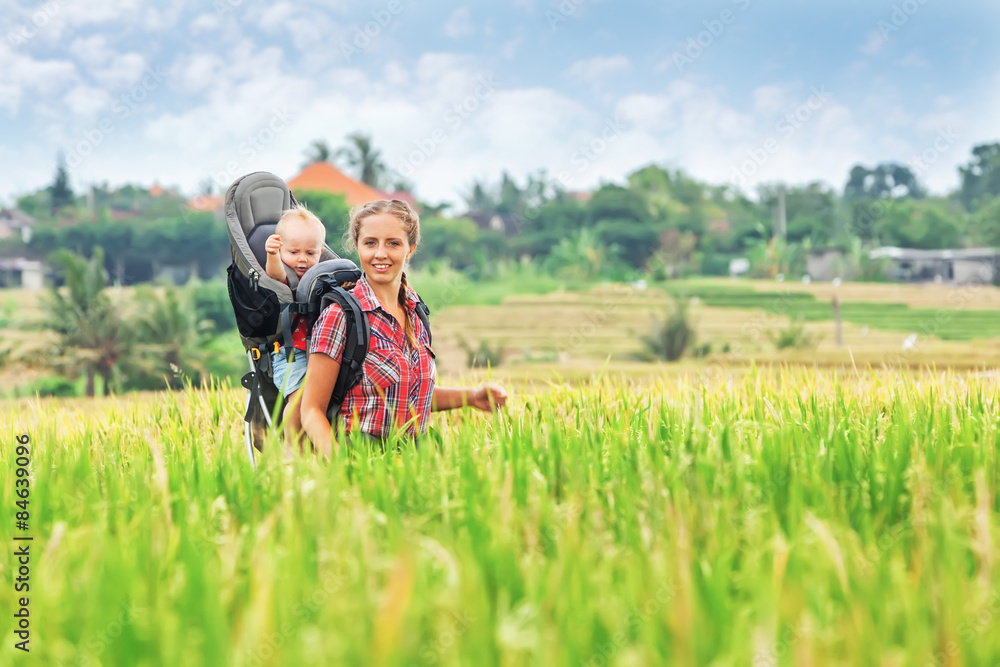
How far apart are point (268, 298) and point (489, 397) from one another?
0.83 metres

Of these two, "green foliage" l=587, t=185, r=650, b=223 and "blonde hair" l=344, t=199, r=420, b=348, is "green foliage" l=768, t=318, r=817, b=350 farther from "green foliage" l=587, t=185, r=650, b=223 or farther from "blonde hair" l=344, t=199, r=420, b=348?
"green foliage" l=587, t=185, r=650, b=223

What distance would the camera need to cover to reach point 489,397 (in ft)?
10.4

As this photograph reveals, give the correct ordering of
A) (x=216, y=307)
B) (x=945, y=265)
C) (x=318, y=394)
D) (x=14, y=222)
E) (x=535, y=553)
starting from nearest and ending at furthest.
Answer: (x=535, y=553) → (x=318, y=394) → (x=216, y=307) → (x=945, y=265) → (x=14, y=222)

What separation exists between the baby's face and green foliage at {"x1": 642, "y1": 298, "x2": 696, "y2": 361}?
12892mm

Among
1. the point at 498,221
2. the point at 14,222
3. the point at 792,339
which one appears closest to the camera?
the point at 792,339

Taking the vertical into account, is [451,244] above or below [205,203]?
below

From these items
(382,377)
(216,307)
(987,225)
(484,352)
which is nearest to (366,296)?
(382,377)

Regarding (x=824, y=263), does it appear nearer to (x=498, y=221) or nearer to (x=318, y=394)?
(x=498, y=221)

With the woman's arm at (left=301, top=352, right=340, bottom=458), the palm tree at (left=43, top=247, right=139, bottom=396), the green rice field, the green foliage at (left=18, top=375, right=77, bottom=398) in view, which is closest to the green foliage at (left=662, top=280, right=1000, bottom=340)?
the palm tree at (left=43, top=247, right=139, bottom=396)

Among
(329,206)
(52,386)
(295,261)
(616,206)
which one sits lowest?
(52,386)

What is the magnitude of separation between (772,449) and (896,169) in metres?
69.9

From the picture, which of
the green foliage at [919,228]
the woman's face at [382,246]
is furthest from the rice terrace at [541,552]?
the green foliage at [919,228]

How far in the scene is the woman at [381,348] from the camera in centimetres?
282

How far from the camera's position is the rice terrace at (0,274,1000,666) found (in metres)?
1.49
